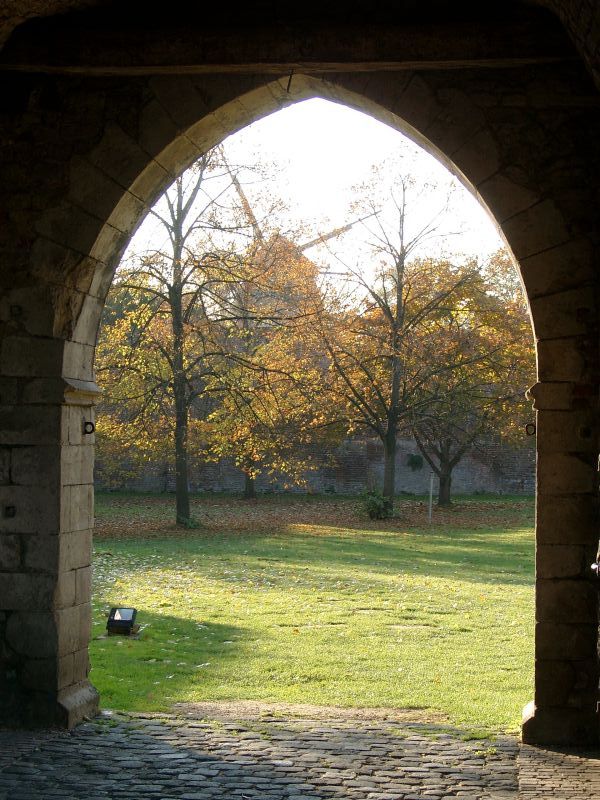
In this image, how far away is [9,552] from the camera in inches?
204

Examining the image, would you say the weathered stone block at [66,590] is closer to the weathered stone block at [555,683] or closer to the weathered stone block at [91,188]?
the weathered stone block at [91,188]

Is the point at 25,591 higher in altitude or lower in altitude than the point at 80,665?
higher

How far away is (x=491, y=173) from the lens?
5.01 meters

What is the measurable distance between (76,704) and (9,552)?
874 mm

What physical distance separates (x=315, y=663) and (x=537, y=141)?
403 cm

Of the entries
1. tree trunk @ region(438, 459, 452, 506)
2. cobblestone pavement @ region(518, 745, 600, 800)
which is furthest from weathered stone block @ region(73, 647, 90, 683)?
tree trunk @ region(438, 459, 452, 506)

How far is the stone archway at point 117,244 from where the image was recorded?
4.91 m

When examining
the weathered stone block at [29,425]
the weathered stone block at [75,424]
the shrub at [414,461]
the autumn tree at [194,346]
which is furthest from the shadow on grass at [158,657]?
the shrub at [414,461]

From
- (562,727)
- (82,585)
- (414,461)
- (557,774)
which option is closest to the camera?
(557,774)

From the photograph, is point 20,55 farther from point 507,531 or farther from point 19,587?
point 507,531

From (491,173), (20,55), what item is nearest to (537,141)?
(491,173)

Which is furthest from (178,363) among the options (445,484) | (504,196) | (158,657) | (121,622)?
(504,196)

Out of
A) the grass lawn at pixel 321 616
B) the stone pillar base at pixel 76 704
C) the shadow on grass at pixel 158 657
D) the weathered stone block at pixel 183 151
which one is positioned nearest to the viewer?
the stone pillar base at pixel 76 704

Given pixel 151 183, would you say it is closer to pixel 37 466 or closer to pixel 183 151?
pixel 183 151
